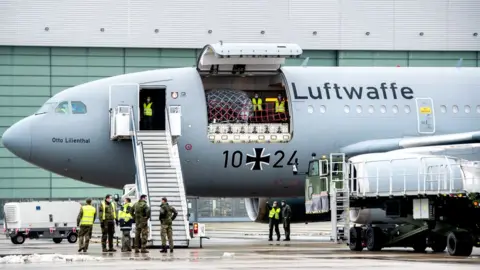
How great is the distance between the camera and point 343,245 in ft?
112

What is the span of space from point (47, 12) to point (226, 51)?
31416 millimetres

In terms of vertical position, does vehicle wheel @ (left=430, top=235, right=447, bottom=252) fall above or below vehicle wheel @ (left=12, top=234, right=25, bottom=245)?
above

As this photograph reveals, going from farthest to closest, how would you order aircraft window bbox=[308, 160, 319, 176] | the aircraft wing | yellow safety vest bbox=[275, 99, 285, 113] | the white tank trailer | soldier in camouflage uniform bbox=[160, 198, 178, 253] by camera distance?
yellow safety vest bbox=[275, 99, 285, 113], the aircraft wing, aircraft window bbox=[308, 160, 319, 176], soldier in camouflage uniform bbox=[160, 198, 178, 253], the white tank trailer

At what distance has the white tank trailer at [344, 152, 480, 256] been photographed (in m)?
26.5

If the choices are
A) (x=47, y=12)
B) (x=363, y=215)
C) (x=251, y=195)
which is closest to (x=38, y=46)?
(x=47, y=12)

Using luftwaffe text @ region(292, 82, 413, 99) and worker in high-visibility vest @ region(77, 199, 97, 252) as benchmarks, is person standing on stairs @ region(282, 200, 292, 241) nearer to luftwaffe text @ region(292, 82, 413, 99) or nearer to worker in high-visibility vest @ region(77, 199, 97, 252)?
luftwaffe text @ region(292, 82, 413, 99)

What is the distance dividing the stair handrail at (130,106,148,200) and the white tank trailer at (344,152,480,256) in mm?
6151

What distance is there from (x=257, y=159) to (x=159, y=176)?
3481 mm

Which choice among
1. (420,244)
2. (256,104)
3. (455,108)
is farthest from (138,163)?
(455,108)

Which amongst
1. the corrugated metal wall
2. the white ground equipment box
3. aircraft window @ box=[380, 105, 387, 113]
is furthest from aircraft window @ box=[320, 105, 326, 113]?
the corrugated metal wall

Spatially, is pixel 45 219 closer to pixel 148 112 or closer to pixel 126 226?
pixel 148 112

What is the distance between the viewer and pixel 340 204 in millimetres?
30344

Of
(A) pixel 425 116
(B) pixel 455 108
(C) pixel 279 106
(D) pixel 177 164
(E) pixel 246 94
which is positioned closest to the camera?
(D) pixel 177 164

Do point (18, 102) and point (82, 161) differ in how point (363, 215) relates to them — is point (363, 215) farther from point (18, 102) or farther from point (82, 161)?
point (18, 102)
